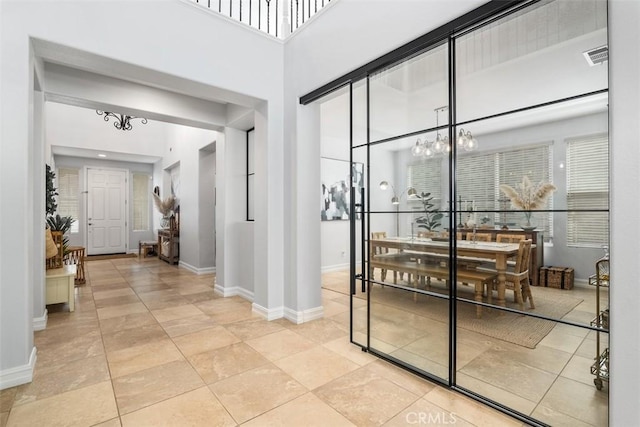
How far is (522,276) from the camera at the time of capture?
2.08 meters

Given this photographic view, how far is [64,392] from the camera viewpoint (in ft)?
7.01

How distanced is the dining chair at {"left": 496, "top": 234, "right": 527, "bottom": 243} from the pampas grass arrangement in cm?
12

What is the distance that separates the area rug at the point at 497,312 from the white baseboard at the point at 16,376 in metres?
2.71

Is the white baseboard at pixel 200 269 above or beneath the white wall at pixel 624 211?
beneath

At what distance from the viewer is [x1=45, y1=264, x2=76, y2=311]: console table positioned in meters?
3.79

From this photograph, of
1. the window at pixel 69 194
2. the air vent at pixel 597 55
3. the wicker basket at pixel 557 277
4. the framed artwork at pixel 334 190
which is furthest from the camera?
the window at pixel 69 194

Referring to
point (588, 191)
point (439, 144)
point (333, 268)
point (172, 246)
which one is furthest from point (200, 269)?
point (588, 191)

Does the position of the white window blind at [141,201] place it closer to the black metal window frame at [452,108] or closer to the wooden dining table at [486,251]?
the black metal window frame at [452,108]

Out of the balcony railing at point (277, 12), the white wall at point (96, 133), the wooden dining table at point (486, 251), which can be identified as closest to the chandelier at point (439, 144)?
the wooden dining table at point (486, 251)

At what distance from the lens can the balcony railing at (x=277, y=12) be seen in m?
3.73

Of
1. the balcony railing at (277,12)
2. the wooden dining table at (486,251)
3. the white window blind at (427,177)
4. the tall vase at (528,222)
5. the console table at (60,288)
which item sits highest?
the balcony railing at (277,12)

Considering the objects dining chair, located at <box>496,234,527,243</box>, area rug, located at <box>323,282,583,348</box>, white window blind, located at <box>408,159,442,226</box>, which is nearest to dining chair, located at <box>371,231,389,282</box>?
area rug, located at <box>323,282,583,348</box>

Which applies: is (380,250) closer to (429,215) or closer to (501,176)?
(429,215)

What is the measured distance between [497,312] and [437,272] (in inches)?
23.1
